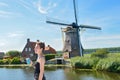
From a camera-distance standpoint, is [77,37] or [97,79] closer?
[97,79]

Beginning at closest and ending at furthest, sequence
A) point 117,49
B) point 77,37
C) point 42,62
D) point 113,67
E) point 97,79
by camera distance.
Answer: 1. point 42,62
2. point 97,79
3. point 113,67
4. point 77,37
5. point 117,49

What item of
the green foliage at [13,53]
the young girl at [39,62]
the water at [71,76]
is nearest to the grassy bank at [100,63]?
the water at [71,76]

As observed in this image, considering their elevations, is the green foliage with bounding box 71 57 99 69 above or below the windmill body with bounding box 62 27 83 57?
below

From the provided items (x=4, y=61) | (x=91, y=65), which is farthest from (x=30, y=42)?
(x=91, y=65)

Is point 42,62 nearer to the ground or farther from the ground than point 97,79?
farther from the ground

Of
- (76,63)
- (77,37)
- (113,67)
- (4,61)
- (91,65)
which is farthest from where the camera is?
(4,61)

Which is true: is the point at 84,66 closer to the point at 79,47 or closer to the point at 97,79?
the point at 79,47

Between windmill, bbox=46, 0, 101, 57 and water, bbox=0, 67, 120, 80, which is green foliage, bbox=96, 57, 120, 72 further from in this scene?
windmill, bbox=46, 0, 101, 57

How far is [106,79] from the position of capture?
22781mm

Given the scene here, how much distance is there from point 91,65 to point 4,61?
2645 cm

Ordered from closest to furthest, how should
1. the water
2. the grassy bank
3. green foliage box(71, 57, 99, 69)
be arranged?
the water
the grassy bank
green foliage box(71, 57, 99, 69)

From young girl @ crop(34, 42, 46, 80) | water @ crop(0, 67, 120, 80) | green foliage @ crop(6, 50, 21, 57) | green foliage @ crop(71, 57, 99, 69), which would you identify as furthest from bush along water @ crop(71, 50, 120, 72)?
green foliage @ crop(6, 50, 21, 57)

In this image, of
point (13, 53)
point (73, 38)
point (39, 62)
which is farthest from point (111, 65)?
point (13, 53)

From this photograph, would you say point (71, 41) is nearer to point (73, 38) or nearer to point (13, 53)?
point (73, 38)
